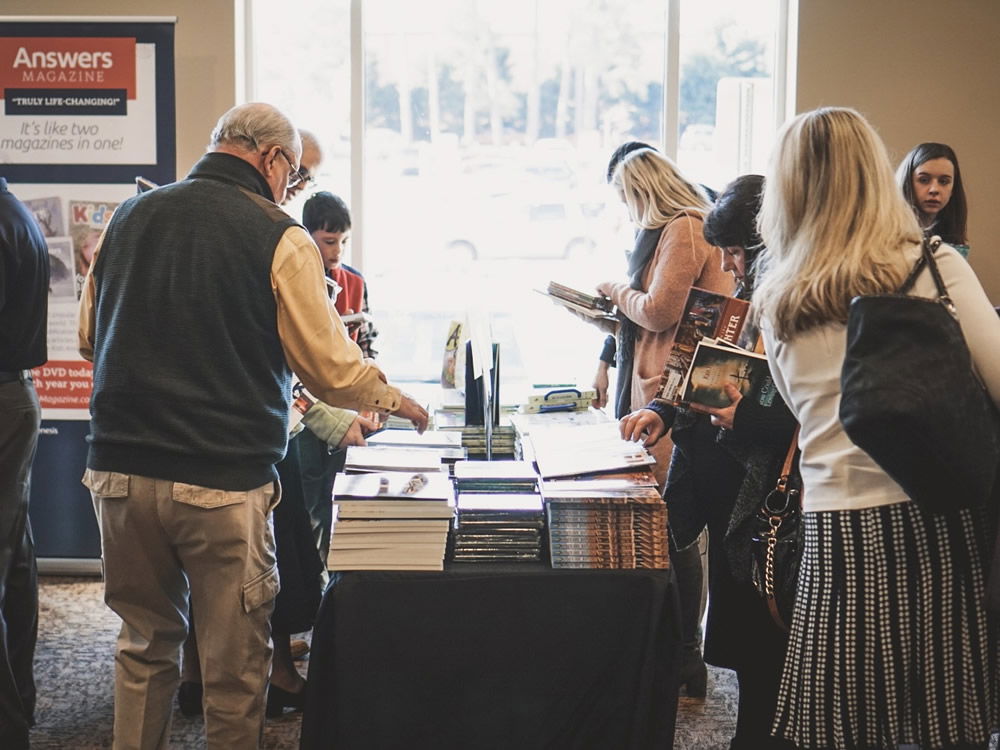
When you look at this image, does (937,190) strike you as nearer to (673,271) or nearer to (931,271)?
(673,271)

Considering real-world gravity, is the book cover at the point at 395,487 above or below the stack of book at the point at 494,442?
above

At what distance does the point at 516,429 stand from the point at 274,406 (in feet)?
2.66

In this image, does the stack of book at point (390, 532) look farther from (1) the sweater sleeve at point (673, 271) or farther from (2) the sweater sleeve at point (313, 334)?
(1) the sweater sleeve at point (673, 271)

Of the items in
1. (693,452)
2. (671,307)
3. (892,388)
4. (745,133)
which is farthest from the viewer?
(745,133)

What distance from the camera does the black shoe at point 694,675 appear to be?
2.92 metres

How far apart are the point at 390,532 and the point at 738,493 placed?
27.2 inches

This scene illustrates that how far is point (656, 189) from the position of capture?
304cm

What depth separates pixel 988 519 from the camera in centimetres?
157

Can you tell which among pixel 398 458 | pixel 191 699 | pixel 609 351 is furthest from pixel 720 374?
pixel 191 699

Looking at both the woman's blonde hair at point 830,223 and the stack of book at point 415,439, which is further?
the stack of book at point 415,439

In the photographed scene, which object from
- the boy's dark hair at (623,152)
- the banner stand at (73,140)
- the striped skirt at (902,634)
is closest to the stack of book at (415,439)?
the boy's dark hair at (623,152)

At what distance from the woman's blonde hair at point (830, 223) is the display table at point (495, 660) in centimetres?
66

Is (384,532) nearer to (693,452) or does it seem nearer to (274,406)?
(274,406)

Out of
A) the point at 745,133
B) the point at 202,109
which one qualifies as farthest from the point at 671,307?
the point at 202,109
